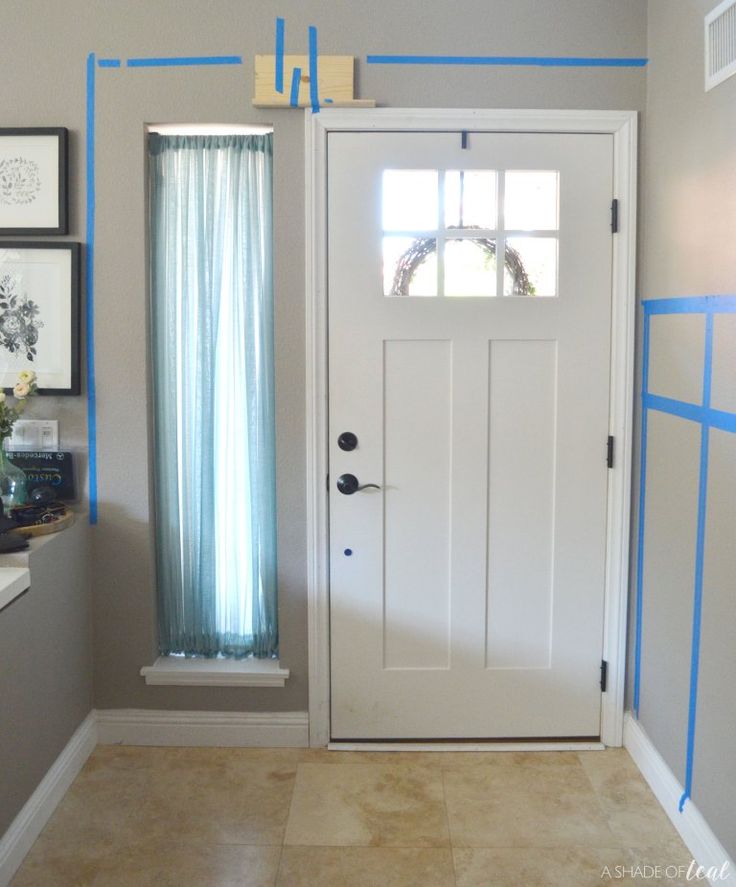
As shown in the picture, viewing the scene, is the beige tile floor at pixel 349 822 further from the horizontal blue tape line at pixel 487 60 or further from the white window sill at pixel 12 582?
the horizontal blue tape line at pixel 487 60

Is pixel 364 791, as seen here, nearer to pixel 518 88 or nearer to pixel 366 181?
pixel 366 181

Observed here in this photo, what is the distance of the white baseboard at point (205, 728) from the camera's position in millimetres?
3029

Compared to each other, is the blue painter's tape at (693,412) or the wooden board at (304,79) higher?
the wooden board at (304,79)

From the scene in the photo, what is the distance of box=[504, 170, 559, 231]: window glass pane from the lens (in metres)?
2.90

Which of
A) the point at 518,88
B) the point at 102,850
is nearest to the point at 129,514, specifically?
the point at 102,850

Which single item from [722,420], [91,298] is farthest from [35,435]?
[722,420]

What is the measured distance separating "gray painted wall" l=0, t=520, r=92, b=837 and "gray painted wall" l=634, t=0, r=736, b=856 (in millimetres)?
1808

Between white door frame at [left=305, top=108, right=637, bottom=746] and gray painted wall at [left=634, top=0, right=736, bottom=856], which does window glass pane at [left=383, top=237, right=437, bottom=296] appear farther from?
gray painted wall at [left=634, top=0, right=736, bottom=856]

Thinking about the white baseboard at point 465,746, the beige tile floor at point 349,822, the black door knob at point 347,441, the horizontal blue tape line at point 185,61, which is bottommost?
the beige tile floor at point 349,822

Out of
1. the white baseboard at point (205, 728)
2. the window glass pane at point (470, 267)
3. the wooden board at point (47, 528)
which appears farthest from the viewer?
the white baseboard at point (205, 728)

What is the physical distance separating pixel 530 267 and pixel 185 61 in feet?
4.16

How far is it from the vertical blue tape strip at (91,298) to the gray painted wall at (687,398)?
5.75 feet

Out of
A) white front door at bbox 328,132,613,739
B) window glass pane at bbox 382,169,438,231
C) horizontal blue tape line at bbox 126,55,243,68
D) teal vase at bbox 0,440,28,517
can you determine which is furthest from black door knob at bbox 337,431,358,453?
horizontal blue tape line at bbox 126,55,243,68

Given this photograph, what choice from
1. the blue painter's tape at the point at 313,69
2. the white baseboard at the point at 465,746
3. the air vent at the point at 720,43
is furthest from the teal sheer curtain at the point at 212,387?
the air vent at the point at 720,43
